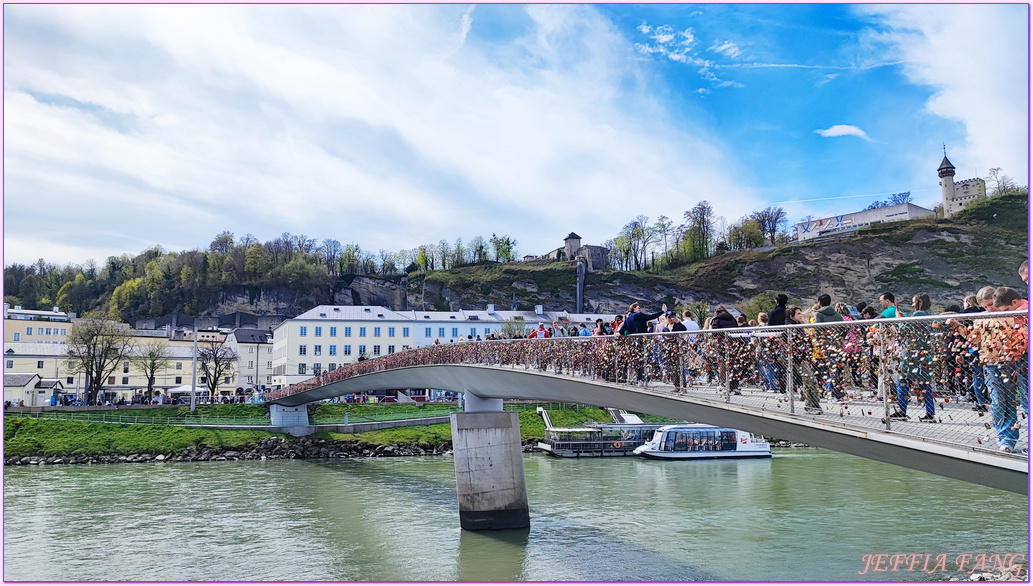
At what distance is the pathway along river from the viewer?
54.1 ft

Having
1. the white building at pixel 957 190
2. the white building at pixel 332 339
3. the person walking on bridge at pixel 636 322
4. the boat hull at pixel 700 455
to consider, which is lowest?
the boat hull at pixel 700 455

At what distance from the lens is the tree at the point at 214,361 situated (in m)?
70.2

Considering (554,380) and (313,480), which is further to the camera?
(313,480)

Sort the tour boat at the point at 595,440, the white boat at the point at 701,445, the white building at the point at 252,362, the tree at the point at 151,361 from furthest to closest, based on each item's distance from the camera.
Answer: the white building at the point at 252,362 < the tree at the point at 151,361 < the tour boat at the point at 595,440 < the white boat at the point at 701,445

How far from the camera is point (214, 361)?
72.2 m

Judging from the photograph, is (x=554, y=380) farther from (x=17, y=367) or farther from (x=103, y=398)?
(x=17, y=367)

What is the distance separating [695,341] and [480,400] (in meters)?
13.2

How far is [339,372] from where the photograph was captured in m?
39.9

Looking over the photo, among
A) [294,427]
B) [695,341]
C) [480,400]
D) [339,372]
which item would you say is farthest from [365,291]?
[695,341]

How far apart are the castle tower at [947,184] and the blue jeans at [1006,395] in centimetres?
13581

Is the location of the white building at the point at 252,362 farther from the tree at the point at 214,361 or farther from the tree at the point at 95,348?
the tree at the point at 95,348

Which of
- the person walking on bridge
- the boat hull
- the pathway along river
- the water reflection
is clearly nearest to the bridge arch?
the person walking on bridge

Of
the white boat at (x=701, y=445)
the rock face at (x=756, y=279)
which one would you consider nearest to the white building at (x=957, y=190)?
the rock face at (x=756, y=279)

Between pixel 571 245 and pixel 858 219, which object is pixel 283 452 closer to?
pixel 571 245
